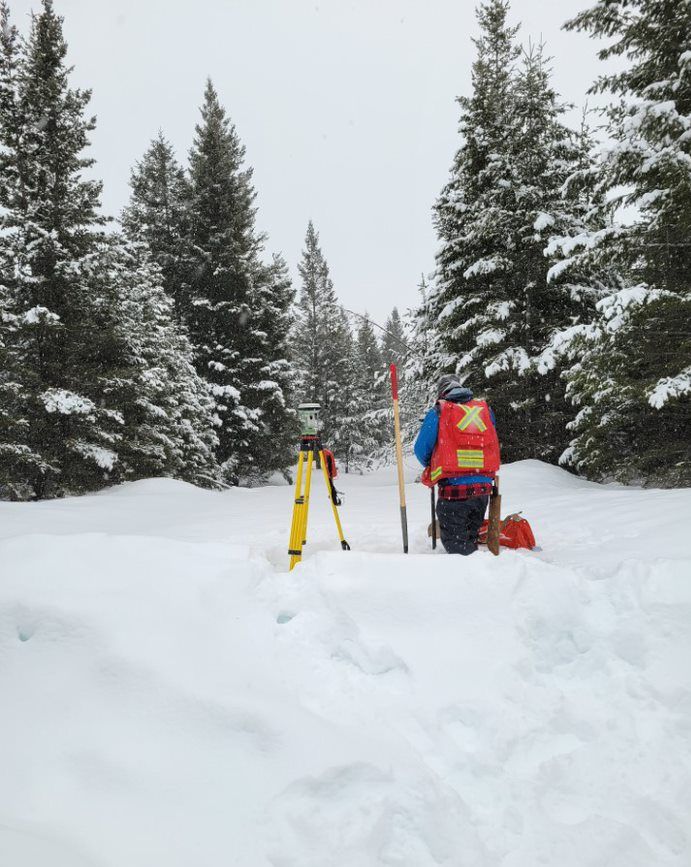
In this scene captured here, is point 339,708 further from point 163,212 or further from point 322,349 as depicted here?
point 322,349

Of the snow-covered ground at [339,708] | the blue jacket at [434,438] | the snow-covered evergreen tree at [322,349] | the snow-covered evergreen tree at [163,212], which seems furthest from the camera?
the snow-covered evergreen tree at [322,349]

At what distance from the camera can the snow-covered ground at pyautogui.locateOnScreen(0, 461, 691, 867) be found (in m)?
2.00

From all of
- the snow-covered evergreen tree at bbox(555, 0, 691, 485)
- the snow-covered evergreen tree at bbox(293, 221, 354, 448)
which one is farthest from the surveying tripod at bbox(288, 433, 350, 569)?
the snow-covered evergreen tree at bbox(293, 221, 354, 448)

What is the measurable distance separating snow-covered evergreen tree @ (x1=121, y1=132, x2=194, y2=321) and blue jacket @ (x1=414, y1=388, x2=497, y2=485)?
62.3ft

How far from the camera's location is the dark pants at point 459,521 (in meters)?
4.69

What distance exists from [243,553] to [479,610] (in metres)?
1.90

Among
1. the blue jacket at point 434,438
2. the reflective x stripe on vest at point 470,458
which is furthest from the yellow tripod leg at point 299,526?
the reflective x stripe on vest at point 470,458

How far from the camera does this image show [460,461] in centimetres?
456

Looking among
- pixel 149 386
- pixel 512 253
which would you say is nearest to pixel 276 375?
pixel 149 386

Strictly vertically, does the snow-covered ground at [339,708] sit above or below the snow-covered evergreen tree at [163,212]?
below

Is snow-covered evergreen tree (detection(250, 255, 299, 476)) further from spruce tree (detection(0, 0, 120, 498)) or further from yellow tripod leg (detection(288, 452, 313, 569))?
yellow tripod leg (detection(288, 452, 313, 569))

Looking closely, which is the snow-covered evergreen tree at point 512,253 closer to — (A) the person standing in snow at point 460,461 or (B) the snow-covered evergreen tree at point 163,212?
(A) the person standing in snow at point 460,461

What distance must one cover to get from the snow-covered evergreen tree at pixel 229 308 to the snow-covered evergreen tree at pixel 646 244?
1314 centimetres

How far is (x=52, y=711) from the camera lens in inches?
95.0
